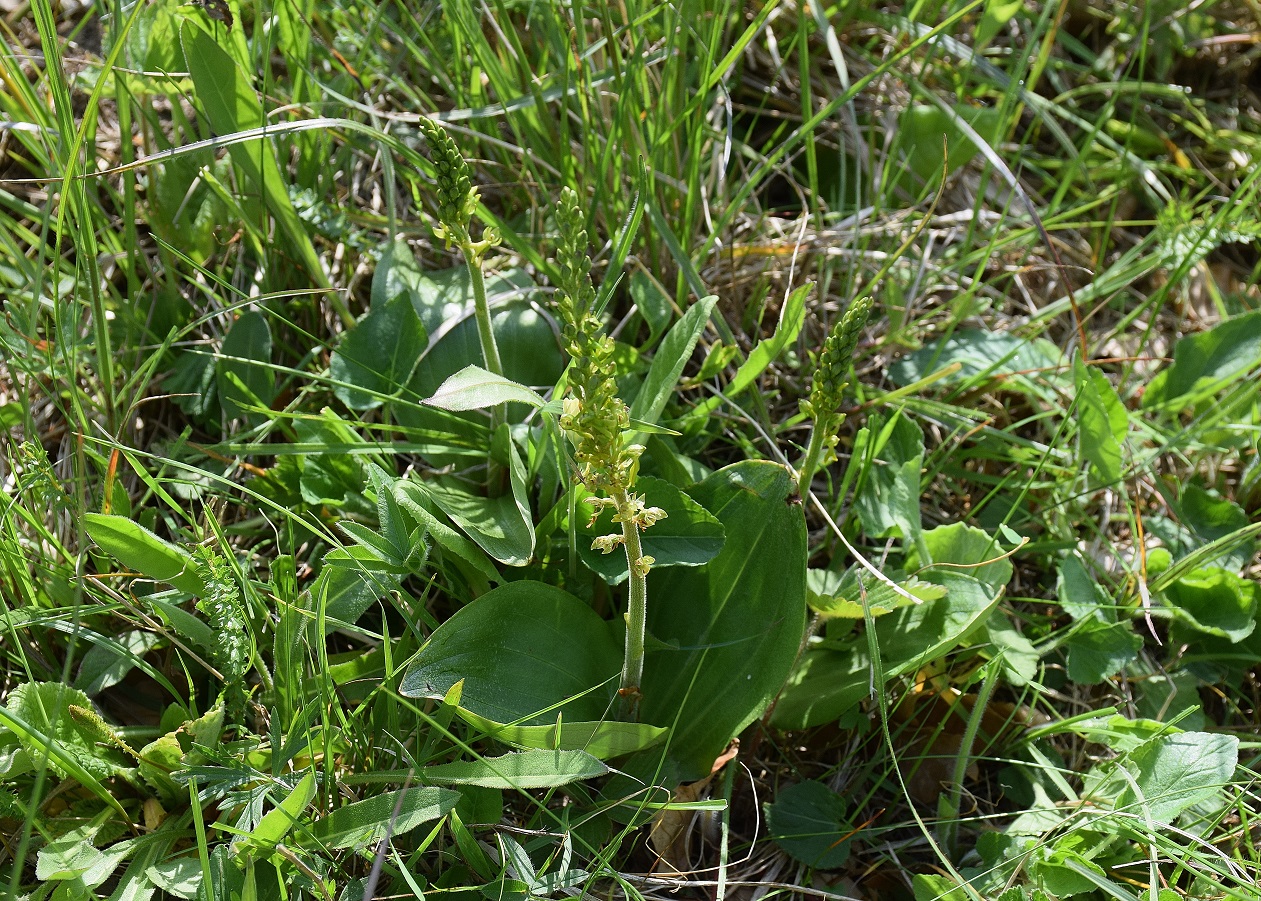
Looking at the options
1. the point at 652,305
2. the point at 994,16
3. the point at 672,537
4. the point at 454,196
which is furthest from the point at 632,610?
the point at 994,16

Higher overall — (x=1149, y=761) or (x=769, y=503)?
(x=769, y=503)

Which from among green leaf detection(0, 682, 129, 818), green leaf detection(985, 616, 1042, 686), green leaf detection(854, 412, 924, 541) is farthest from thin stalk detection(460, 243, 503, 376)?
green leaf detection(985, 616, 1042, 686)

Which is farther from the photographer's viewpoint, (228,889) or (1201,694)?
(1201,694)

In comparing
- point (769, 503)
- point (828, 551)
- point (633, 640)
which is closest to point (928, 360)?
point (828, 551)

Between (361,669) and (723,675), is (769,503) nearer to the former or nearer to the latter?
(723,675)

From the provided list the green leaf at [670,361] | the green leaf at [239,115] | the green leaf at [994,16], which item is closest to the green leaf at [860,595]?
the green leaf at [670,361]

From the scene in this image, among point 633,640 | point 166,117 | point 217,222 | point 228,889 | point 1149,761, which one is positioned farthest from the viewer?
point 166,117

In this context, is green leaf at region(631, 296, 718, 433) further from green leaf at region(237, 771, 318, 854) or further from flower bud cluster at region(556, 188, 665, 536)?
green leaf at region(237, 771, 318, 854)
